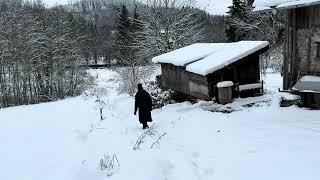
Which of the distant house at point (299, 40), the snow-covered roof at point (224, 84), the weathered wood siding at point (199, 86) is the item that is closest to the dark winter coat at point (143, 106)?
the snow-covered roof at point (224, 84)

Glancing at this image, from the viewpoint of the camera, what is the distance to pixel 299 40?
1548 cm

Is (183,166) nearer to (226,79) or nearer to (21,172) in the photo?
(21,172)

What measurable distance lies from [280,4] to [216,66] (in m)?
3.62

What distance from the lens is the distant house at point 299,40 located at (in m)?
14.8

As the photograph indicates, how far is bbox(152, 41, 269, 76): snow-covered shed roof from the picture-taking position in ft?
54.6

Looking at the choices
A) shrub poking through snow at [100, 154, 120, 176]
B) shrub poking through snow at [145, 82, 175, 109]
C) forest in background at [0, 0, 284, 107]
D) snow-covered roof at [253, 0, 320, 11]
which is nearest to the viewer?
shrub poking through snow at [100, 154, 120, 176]

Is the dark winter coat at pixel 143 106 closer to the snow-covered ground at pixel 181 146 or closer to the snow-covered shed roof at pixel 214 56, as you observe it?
the snow-covered ground at pixel 181 146

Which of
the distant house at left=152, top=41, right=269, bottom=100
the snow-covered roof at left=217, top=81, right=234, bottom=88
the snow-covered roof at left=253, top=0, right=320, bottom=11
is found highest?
the snow-covered roof at left=253, top=0, right=320, bottom=11

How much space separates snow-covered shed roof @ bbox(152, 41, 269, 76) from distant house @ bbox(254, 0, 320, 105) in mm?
1756

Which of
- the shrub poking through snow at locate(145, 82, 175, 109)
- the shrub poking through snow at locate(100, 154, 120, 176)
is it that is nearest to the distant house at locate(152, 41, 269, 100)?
the shrub poking through snow at locate(145, 82, 175, 109)

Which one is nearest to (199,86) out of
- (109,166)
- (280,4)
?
(280,4)

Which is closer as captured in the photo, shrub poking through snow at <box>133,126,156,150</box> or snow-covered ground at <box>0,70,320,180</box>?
snow-covered ground at <box>0,70,320,180</box>

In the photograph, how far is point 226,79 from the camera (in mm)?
18141

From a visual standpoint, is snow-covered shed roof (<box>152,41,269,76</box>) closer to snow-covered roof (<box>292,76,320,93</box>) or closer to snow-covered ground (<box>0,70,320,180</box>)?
snow-covered ground (<box>0,70,320,180</box>)
